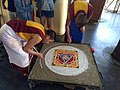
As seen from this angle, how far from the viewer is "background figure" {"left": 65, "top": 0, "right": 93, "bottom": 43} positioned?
1630 millimetres

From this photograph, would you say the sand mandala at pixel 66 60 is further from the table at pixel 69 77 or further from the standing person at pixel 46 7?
the standing person at pixel 46 7

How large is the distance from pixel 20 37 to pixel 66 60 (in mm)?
544

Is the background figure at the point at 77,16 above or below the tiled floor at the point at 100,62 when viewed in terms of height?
above

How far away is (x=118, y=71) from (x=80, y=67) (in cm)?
67

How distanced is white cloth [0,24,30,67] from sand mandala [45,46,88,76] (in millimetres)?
243

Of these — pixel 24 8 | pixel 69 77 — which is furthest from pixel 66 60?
pixel 24 8

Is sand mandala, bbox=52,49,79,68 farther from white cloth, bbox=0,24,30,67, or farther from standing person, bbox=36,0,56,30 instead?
standing person, bbox=36,0,56,30

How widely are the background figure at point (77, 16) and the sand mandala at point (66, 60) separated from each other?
19 cm

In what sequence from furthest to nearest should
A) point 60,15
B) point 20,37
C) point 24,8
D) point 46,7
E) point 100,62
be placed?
point 60,15 < point 100,62 < point 46,7 < point 24,8 < point 20,37

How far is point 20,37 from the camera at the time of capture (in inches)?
52.9

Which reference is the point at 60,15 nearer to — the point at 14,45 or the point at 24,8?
the point at 24,8

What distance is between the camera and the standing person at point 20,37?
1.25 metres

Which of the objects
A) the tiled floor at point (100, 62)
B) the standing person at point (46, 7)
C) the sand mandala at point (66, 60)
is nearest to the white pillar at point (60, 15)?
the standing person at point (46, 7)

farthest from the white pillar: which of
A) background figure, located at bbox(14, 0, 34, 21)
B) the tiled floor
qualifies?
background figure, located at bbox(14, 0, 34, 21)
